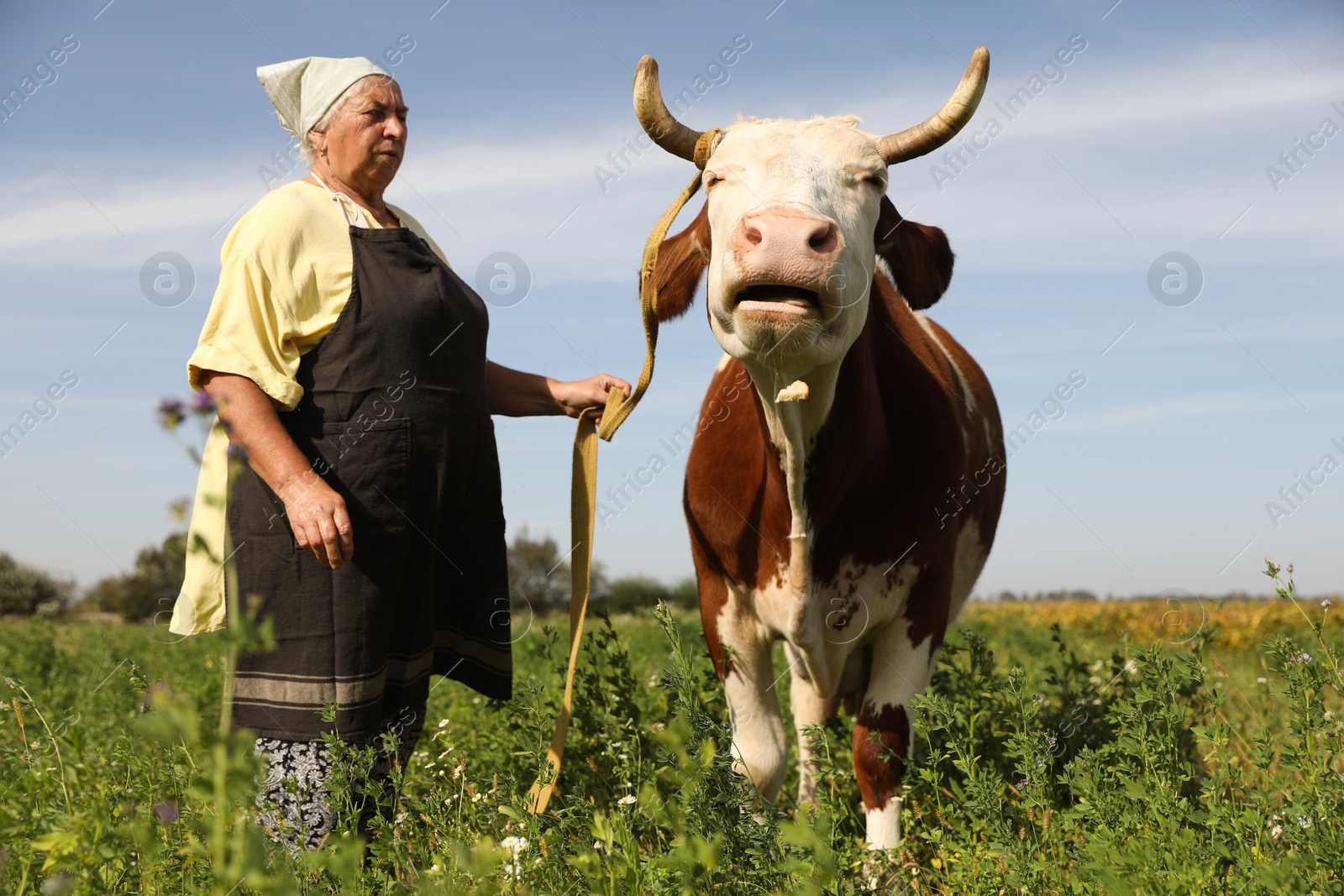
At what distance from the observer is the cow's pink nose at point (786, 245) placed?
110 inches

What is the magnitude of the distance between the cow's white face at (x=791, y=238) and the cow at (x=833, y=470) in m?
0.01

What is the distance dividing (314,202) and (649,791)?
6.66ft

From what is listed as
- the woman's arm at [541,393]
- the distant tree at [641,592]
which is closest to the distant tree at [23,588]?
the distant tree at [641,592]

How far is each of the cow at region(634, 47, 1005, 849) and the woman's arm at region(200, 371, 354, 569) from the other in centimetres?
123

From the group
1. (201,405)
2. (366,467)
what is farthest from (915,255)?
(201,405)

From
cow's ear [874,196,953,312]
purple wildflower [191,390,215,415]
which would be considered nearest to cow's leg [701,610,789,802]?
cow's ear [874,196,953,312]

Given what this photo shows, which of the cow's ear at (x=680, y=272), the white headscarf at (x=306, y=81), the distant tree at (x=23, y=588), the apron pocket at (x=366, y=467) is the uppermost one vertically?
the distant tree at (x=23, y=588)

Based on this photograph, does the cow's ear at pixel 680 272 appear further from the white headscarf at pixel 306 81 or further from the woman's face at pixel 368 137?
the white headscarf at pixel 306 81

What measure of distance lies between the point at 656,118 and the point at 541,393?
1.08 meters

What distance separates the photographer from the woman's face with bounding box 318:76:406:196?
3.29 meters

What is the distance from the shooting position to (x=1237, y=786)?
395 centimetres

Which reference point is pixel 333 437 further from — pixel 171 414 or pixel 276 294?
pixel 171 414

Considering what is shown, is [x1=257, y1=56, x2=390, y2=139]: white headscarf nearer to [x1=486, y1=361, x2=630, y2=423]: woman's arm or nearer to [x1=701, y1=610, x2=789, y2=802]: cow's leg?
[x1=486, y1=361, x2=630, y2=423]: woman's arm

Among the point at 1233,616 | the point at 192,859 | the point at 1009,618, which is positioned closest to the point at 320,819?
the point at 192,859
